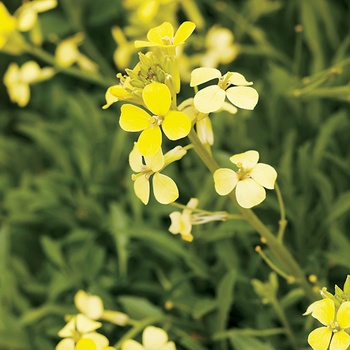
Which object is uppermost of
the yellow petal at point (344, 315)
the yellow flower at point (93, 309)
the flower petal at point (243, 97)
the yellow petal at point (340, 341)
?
the flower petal at point (243, 97)

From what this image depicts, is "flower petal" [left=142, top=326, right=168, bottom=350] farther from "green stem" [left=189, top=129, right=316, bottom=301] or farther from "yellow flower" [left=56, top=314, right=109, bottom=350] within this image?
"green stem" [left=189, top=129, right=316, bottom=301]

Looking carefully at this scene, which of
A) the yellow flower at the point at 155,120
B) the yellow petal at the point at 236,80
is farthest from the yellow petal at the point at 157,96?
the yellow petal at the point at 236,80

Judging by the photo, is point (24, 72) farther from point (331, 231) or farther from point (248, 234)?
point (331, 231)

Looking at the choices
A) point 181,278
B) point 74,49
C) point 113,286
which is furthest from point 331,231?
point 74,49

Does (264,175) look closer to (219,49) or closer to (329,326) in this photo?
(329,326)

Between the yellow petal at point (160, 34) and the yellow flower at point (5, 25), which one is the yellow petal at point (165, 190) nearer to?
the yellow petal at point (160, 34)

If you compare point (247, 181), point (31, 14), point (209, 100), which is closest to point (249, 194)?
point (247, 181)

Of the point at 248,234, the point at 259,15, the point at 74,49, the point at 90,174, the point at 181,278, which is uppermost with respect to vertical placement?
the point at 259,15

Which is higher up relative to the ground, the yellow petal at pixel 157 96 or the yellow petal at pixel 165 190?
the yellow petal at pixel 157 96
